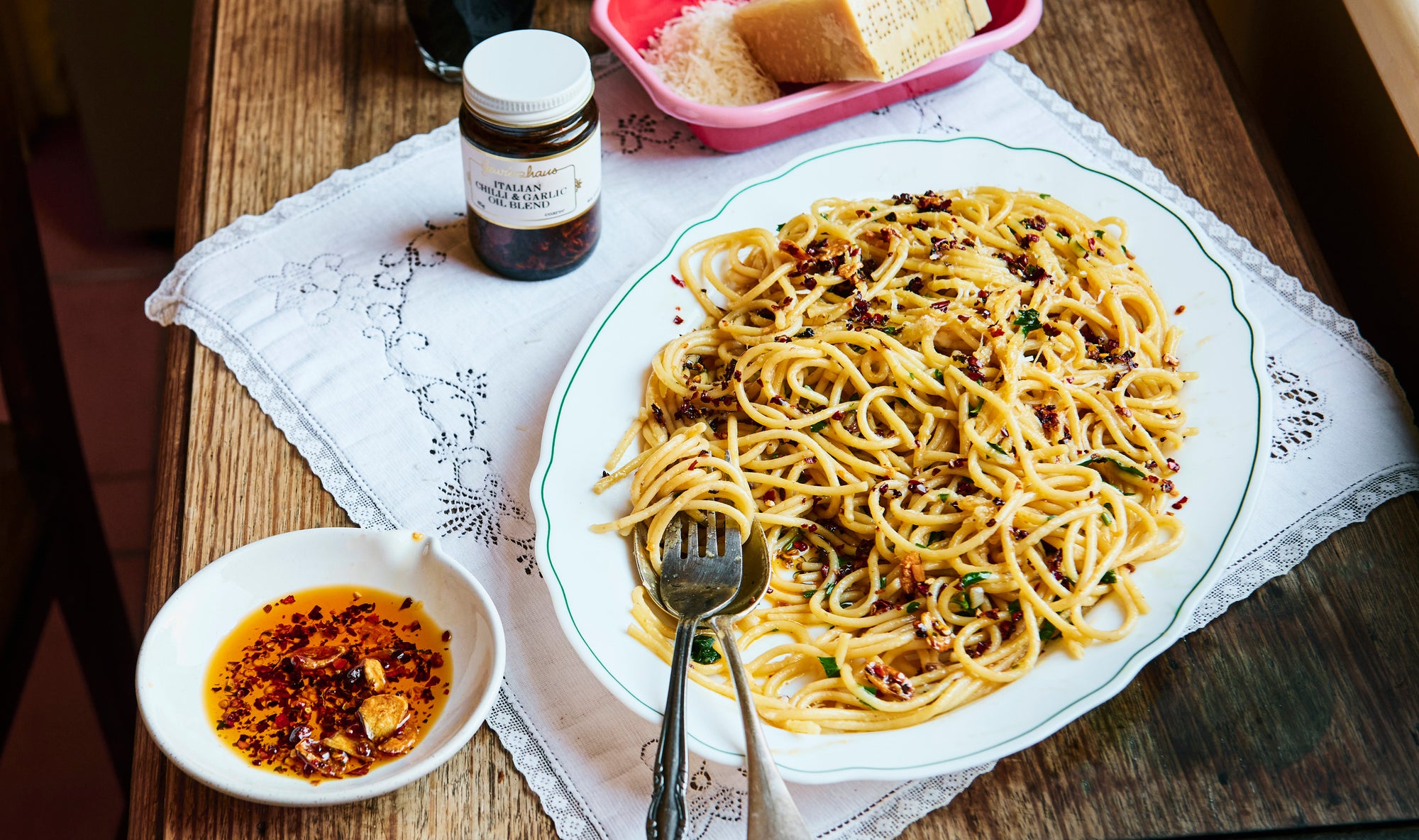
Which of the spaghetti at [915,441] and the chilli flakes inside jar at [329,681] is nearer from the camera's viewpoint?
the chilli flakes inside jar at [329,681]

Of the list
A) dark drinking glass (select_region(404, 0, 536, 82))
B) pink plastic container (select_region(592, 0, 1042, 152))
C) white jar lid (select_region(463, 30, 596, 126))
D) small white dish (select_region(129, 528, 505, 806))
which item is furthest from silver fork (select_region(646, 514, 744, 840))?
dark drinking glass (select_region(404, 0, 536, 82))

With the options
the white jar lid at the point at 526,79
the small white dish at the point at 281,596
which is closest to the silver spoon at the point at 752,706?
the small white dish at the point at 281,596

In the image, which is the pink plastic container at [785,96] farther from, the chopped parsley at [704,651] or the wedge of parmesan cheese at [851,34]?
the chopped parsley at [704,651]

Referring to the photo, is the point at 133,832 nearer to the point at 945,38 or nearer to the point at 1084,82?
the point at 945,38

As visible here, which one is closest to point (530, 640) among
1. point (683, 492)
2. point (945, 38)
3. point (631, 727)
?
point (631, 727)

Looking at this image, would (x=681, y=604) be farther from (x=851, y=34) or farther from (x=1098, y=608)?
(x=851, y=34)

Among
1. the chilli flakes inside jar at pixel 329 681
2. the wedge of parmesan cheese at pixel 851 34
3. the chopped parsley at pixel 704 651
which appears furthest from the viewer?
the wedge of parmesan cheese at pixel 851 34
